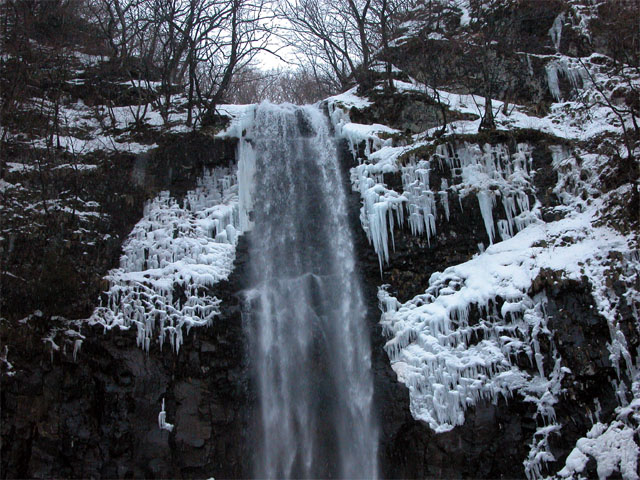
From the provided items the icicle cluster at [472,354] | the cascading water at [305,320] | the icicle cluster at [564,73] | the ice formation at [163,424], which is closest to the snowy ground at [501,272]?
the icicle cluster at [472,354]

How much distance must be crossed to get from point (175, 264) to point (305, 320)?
2714 millimetres

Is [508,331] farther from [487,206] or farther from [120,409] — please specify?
[120,409]

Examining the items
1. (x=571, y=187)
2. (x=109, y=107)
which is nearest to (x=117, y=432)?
(x=109, y=107)

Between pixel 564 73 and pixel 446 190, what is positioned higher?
pixel 564 73

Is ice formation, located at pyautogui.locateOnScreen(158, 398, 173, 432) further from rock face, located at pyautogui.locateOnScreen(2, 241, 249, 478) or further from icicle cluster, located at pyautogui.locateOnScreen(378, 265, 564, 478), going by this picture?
icicle cluster, located at pyautogui.locateOnScreen(378, 265, 564, 478)

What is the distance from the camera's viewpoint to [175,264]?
941 cm

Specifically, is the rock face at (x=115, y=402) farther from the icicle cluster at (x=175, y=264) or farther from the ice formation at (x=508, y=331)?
the ice formation at (x=508, y=331)

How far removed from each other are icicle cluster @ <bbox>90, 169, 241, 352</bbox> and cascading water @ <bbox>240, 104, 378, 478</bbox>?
26.6 inches

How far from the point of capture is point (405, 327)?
8.83 meters

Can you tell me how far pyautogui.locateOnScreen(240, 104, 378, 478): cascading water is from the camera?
27.3 ft

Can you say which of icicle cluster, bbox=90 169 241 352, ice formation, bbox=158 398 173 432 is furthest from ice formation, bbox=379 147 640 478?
ice formation, bbox=158 398 173 432

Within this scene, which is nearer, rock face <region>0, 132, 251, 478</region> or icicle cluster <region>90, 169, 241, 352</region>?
rock face <region>0, 132, 251, 478</region>

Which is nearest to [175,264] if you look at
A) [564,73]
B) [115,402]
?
[115,402]

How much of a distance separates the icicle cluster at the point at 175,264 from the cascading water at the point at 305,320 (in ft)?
2.22
